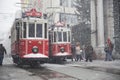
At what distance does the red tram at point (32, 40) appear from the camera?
63.4ft

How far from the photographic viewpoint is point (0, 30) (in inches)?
2840

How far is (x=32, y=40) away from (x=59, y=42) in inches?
246

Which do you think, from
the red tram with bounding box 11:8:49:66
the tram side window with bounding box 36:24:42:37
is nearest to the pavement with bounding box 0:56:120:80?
the red tram with bounding box 11:8:49:66

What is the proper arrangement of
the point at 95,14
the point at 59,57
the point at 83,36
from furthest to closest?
the point at 83,36 → the point at 95,14 → the point at 59,57

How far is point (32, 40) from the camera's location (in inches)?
764

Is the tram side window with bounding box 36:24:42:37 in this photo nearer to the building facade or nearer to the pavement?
the pavement

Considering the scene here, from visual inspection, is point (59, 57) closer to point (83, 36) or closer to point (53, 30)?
point (53, 30)

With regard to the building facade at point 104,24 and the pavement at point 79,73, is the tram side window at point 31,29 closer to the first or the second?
the pavement at point 79,73

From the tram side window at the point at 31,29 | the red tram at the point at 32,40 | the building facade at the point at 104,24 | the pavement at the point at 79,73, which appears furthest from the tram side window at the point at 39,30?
the building facade at the point at 104,24

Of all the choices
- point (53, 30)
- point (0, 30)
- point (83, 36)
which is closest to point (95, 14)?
point (53, 30)

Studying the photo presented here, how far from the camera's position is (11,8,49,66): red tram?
63.4 feet

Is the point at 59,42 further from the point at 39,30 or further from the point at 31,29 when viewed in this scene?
the point at 31,29

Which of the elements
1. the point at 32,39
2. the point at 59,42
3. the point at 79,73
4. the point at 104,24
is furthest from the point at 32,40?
the point at 104,24

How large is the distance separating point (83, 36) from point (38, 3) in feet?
72.4
